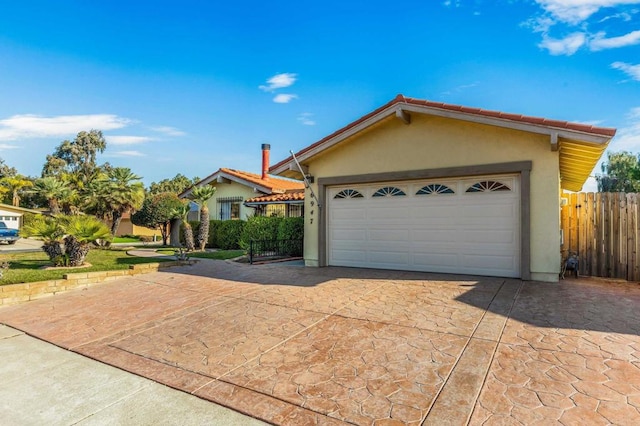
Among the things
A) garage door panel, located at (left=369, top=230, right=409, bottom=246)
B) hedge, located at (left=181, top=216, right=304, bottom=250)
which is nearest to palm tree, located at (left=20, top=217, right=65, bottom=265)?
hedge, located at (left=181, top=216, right=304, bottom=250)

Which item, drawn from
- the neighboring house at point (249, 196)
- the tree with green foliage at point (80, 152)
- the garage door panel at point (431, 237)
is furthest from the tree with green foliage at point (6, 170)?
the garage door panel at point (431, 237)

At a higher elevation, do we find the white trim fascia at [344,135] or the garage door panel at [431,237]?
the white trim fascia at [344,135]

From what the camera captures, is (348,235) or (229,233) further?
(229,233)

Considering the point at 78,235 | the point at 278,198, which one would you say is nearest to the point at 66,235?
the point at 78,235

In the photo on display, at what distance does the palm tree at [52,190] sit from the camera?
2144 cm

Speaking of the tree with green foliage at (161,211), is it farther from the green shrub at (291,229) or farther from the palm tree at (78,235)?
the palm tree at (78,235)

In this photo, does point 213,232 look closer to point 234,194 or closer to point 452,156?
point 234,194

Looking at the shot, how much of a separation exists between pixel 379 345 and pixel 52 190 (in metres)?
24.7

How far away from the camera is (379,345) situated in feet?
14.8

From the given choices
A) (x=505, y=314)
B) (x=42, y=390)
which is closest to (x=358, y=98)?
(x=505, y=314)

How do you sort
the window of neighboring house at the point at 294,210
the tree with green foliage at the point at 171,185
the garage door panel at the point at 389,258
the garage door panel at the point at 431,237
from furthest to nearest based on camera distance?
the tree with green foliage at the point at 171,185 < the window of neighboring house at the point at 294,210 < the garage door panel at the point at 389,258 < the garage door panel at the point at 431,237

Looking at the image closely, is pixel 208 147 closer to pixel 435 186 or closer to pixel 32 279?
pixel 32 279

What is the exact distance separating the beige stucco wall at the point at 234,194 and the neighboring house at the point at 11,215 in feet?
73.2

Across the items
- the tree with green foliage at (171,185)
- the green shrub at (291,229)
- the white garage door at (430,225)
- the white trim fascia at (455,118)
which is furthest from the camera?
the tree with green foliage at (171,185)
